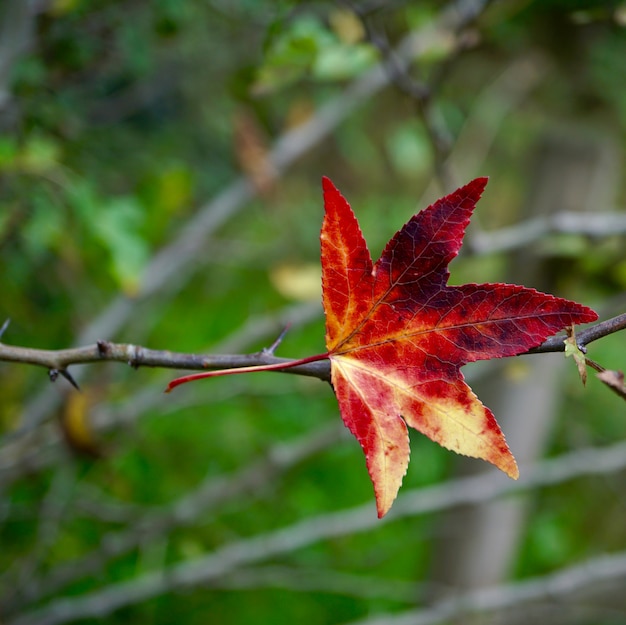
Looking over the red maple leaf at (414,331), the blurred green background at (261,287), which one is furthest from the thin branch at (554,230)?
the red maple leaf at (414,331)

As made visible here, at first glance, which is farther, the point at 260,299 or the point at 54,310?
the point at 260,299

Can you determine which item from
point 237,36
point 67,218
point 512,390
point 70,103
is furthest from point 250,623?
point 237,36

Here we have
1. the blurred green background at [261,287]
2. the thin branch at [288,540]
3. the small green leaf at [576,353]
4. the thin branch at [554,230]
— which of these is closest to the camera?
the small green leaf at [576,353]

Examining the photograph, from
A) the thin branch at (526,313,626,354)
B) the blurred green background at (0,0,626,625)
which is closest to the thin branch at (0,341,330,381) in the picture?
the thin branch at (526,313,626,354)

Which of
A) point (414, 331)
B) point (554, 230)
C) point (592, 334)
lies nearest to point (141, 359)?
point (414, 331)

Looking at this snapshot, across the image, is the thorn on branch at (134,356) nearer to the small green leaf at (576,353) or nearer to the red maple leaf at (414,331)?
the red maple leaf at (414,331)

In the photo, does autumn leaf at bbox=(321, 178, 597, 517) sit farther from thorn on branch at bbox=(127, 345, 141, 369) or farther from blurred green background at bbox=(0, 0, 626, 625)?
blurred green background at bbox=(0, 0, 626, 625)

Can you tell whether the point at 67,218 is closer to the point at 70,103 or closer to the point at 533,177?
the point at 70,103
